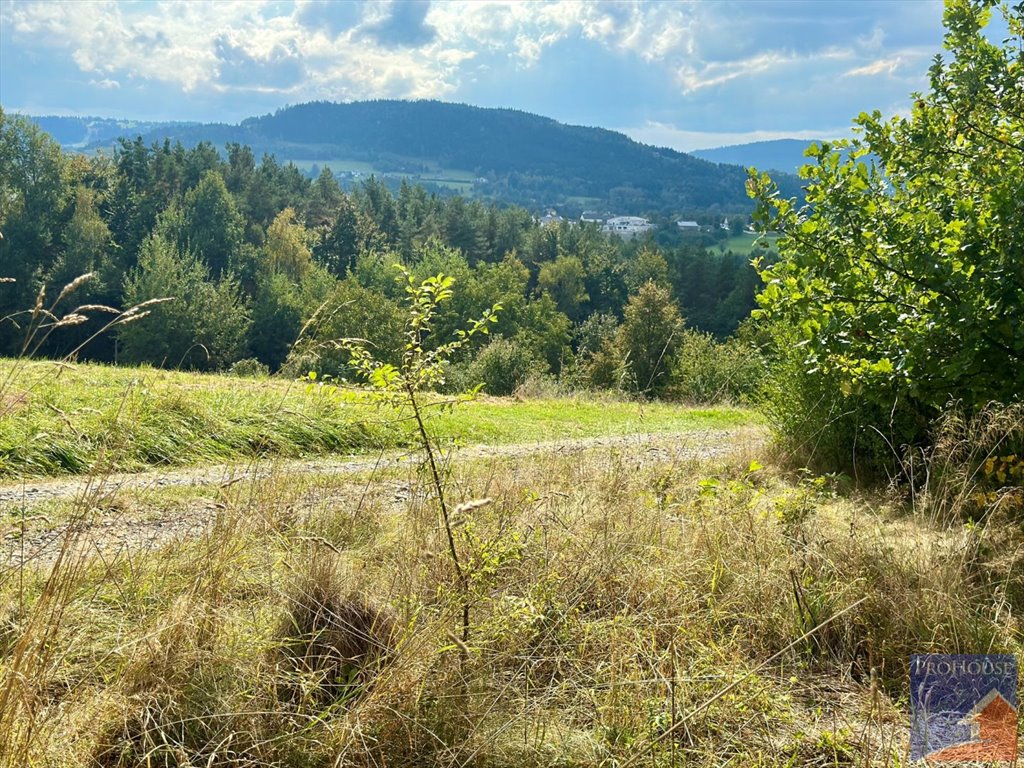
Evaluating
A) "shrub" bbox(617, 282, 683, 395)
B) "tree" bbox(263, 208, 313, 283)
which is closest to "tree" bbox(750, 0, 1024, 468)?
"shrub" bbox(617, 282, 683, 395)

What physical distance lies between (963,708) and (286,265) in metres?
90.5

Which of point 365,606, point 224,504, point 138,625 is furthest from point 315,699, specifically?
point 224,504

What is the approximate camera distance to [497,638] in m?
3.71

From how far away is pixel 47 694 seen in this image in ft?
10.2

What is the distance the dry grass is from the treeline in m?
28.7

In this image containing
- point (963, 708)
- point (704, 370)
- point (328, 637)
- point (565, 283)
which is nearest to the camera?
point (963, 708)

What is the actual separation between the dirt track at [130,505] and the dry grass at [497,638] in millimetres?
167

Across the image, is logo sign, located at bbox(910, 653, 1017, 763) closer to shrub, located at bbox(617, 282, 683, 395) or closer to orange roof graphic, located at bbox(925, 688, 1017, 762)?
orange roof graphic, located at bbox(925, 688, 1017, 762)

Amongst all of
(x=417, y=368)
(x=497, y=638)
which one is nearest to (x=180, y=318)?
(x=417, y=368)

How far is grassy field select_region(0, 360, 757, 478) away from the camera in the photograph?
28.0 feet

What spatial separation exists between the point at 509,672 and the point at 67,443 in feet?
24.3

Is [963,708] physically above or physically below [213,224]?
below

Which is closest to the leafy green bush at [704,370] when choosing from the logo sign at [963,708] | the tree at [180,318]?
the logo sign at [963,708]

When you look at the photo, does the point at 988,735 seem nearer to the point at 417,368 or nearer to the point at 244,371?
the point at 417,368
